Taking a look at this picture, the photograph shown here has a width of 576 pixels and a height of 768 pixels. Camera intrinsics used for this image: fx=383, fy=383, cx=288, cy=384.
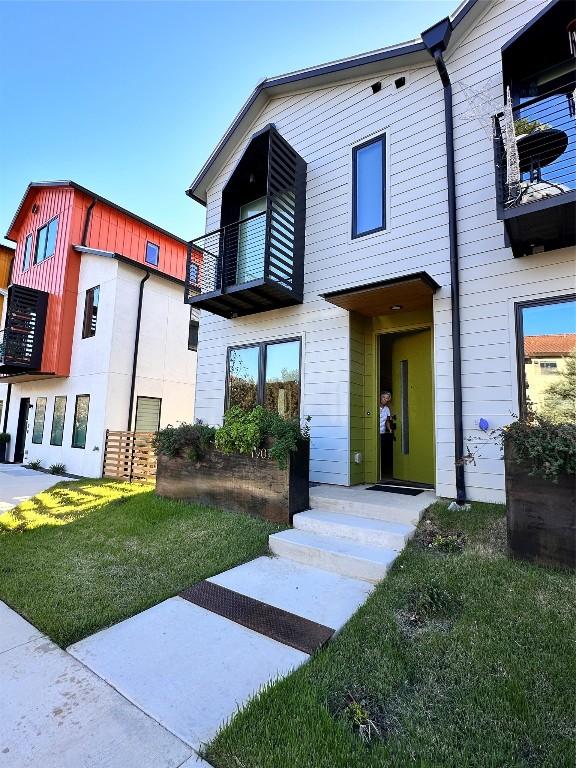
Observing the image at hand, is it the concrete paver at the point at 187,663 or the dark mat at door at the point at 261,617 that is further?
the dark mat at door at the point at 261,617

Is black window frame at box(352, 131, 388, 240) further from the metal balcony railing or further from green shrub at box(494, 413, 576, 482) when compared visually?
green shrub at box(494, 413, 576, 482)

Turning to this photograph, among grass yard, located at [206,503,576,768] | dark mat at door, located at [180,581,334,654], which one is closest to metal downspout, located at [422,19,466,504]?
grass yard, located at [206,503,576,768]

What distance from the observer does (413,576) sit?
135 inches

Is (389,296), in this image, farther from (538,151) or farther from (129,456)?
(129,456)

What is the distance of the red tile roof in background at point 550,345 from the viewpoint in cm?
466

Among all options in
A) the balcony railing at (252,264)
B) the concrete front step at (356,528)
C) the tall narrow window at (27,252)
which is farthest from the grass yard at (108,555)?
the tall narrow window at (27,252)

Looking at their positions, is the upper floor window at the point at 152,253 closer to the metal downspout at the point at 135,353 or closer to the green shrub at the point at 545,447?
the metal downspout at the point at 135,353

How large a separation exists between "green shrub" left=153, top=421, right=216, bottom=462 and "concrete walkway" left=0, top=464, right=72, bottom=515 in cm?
328

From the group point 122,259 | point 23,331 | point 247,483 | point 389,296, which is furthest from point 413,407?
point 23,331

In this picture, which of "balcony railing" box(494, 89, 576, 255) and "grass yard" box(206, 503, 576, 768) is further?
"balcony railing" box(494, 89, 576, 255)

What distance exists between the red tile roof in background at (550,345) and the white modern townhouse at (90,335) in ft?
33.4

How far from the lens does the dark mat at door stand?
276cm

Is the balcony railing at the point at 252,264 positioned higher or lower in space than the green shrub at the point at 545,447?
higher

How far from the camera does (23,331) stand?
12.3 meters
